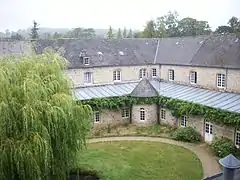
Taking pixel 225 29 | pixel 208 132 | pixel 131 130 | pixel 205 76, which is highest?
pixel 225 29

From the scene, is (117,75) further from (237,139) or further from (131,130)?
(237,139)

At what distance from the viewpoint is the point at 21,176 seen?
12992mm

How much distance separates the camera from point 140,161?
21.2 metres

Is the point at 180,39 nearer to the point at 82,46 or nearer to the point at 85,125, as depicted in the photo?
the point at 82,46

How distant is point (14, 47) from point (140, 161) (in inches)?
700

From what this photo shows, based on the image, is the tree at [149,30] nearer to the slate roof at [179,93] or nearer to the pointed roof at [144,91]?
the slate roof at [179,93]

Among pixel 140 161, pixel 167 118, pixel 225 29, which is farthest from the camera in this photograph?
pixel 225 29

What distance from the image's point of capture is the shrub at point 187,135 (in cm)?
2506

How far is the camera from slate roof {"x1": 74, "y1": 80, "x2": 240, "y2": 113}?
79.6ft

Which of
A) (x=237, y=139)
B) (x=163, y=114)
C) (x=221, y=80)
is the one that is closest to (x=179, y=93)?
(x=163, y=114)

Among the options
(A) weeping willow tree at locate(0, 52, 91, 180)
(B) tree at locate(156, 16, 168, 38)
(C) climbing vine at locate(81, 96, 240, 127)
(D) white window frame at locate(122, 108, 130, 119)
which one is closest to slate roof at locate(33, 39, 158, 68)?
(C) climbing vine at locate(81, 96, 240, 127)

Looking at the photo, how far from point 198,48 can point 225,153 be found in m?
13.1

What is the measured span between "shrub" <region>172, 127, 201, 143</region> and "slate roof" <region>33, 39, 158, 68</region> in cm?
1054

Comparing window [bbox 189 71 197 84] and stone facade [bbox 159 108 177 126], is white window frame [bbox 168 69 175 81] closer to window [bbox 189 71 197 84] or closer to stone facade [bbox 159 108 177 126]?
window [bbox 189 71 197 84]
